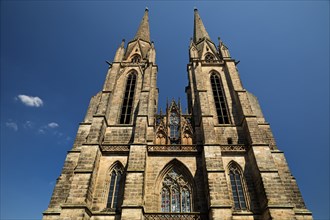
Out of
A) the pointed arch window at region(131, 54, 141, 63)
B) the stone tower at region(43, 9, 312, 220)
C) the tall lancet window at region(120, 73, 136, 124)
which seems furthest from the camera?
the pointed arch window at region(131, 54, 141, 63)

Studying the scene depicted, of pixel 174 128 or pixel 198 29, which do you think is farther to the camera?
pixel 198 29

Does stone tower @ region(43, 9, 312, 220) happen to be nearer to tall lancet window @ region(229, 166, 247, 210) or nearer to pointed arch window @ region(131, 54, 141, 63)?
tall lancet window @ region(229, 166, 247, 210)

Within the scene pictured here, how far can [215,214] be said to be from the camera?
1070cm

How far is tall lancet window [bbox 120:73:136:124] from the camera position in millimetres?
17688

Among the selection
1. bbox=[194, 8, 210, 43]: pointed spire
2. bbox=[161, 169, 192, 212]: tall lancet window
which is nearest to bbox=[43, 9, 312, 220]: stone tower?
bbox=[161, 169, 192, 212]: tall lancet window

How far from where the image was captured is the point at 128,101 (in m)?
18.8

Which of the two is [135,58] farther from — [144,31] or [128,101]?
[128,101]

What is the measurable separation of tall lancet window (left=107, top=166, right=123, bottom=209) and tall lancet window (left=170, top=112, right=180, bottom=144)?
4.75m

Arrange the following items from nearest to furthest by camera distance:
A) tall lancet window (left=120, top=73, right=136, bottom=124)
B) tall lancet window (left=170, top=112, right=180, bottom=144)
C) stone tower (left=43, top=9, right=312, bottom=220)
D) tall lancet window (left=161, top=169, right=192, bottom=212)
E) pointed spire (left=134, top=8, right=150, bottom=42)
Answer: stone tower (left=43, top=9, right=312, bottom=220), tall lancet window (left=161, top=169, right=192, bottom=212), tall lancet window (left=170, top=112, right=180, bottom=144), tall lancet window (left=120, top=73, right=136, bottom=124), pointed spire (left=134, top=8, right=150, bottom=42)

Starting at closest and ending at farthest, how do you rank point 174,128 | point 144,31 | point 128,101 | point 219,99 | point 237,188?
point 237,188 < point 174,128 < point 219,99 < point 128,101 < point 144,31

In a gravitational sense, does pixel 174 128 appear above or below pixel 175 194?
above

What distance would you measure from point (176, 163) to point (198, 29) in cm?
2211

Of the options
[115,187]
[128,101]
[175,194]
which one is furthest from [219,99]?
[115,187]

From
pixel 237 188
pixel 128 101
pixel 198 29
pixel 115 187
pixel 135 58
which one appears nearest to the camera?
pixel 237 188
